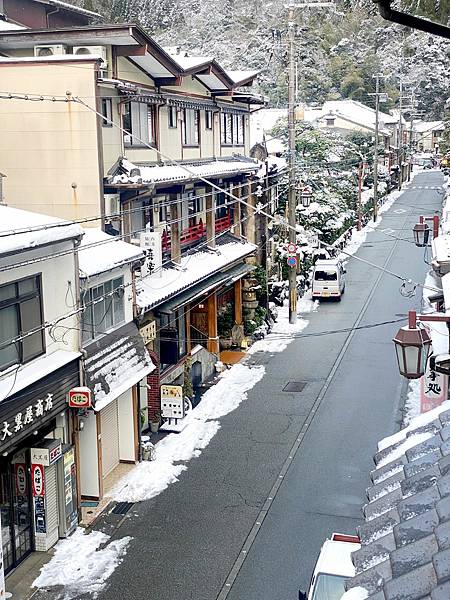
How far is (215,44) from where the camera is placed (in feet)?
444

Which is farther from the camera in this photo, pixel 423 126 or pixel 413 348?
pixel 423 126

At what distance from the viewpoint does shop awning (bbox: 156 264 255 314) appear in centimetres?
2272

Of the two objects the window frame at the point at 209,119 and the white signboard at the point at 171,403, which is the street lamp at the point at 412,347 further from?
the window frame at the point at 209,119

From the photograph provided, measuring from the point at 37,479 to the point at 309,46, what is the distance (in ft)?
374

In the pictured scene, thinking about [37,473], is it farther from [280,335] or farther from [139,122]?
[280,335]

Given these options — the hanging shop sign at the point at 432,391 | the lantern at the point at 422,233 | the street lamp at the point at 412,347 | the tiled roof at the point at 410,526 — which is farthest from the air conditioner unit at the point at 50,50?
the tiled roof at the point at 410,526

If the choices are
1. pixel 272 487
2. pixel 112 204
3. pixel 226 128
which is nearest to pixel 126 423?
pixel 272 487

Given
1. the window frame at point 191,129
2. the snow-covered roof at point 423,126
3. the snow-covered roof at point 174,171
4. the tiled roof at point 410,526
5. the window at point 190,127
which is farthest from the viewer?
the snow-covered roof at point 423,126

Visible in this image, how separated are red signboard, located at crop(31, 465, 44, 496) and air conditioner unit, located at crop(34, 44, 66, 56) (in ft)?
36.7

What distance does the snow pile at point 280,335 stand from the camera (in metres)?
32.0

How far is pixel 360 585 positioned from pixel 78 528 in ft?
44.0

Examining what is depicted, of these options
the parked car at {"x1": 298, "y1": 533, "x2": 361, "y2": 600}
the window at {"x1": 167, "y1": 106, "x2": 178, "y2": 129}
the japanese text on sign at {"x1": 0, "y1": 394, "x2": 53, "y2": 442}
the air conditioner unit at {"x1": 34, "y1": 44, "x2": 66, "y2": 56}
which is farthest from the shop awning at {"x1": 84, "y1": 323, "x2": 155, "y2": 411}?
the window at {"x1": 167, "y1": 106, "x2": 178, "y2": 129}

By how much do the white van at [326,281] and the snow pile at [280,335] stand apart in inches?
72.2

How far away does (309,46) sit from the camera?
119625mm
